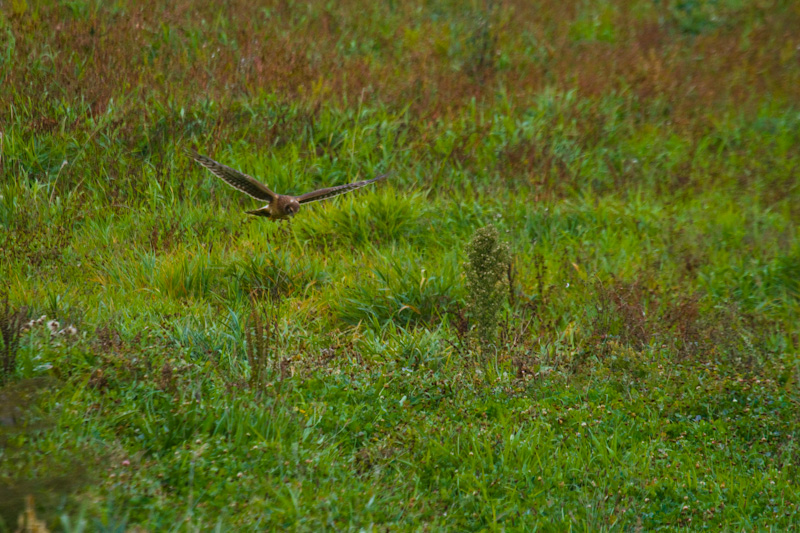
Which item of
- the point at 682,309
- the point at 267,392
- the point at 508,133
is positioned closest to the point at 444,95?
the point at 508,133

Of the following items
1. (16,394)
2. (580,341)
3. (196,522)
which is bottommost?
(580,341)

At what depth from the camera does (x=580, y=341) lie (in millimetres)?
5562

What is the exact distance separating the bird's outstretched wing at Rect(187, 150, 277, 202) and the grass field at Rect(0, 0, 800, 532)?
0.46 meters

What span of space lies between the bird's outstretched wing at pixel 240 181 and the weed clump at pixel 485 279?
1752 millimetres

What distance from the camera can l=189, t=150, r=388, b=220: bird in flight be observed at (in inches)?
231

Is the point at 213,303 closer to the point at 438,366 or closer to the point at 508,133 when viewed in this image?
the point at 438,366

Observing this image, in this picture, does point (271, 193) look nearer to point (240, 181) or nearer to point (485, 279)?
point (240, 181)

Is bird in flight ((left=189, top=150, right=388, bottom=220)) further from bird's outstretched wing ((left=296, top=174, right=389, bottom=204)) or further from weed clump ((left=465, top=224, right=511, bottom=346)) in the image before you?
weed clump ((left=465, top=224, right=511, bottom=346))

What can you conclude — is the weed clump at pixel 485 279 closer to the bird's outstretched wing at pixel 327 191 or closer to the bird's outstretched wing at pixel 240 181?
the bird's outstretched wing at pixel 327 191

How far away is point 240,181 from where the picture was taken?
19.7 feet

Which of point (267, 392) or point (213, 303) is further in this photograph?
point (213, 303)

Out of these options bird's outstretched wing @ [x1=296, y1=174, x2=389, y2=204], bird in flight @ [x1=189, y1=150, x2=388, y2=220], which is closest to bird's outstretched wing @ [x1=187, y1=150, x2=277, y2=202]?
bird in flight @ [x1=189, y1=150, x2=388, y2=220]

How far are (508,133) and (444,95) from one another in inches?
39.6

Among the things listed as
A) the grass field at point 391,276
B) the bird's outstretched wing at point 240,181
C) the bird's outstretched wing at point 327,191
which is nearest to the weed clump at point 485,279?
the grass field at point 391,276
